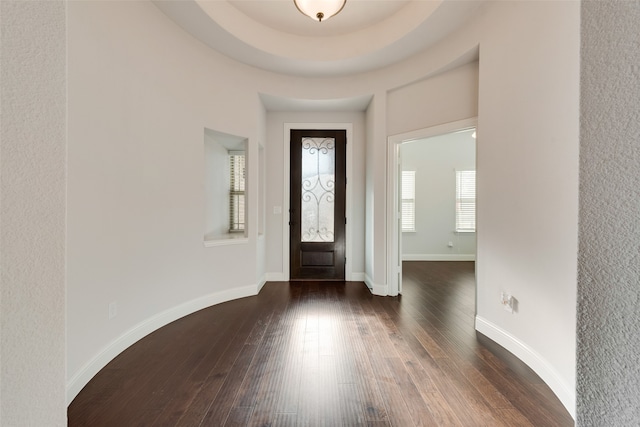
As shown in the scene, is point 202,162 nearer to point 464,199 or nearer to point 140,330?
point 140,330

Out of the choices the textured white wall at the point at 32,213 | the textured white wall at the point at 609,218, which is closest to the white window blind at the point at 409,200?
the textured white wall at the point at 609,218

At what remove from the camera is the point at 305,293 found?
12.8 ft

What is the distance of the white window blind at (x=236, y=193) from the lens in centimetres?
439

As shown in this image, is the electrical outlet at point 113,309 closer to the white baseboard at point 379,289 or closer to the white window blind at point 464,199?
the white baseboard at point 379,289

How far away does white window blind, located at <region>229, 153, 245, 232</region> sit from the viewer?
4391 millimetres

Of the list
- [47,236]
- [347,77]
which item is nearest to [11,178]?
[47,236]

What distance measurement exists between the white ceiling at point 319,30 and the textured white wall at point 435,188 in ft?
11.9

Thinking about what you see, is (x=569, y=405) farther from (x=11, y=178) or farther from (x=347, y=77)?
(x=347, y=77)

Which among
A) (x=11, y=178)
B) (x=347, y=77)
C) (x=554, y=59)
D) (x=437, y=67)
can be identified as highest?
(x=347, y=77)

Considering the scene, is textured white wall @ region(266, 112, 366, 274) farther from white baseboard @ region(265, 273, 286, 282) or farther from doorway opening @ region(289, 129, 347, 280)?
doorway opening @ region(289, 129, 347, 280)

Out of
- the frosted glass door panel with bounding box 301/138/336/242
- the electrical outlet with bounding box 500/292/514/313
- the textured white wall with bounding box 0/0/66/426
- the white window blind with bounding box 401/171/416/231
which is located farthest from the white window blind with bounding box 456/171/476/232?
the textured white wall with bounding box 0/0/66/426

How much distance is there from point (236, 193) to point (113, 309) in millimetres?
2492

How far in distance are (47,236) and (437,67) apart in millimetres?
3536

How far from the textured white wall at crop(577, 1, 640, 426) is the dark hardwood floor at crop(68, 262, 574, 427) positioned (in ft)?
3.95
